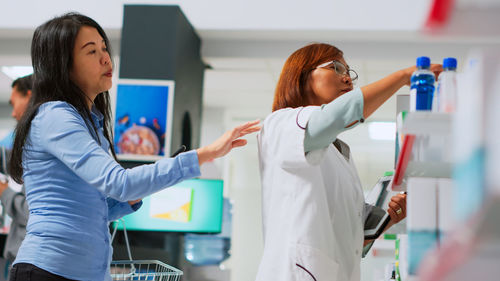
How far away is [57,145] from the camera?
1577mm

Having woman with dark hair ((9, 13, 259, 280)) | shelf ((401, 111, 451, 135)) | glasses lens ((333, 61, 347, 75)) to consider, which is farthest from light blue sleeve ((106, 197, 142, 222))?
shelf ((401, 111, 451, 135))

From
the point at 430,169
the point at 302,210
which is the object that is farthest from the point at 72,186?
the point at 430,169

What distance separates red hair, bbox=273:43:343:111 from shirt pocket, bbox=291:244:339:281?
0.51 metres

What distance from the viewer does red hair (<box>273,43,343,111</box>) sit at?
1.94m

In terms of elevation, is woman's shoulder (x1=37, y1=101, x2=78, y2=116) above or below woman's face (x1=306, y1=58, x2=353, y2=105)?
below

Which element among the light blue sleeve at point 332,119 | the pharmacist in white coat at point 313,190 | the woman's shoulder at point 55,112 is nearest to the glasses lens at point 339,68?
the pharmacist in white coat at point 313,190

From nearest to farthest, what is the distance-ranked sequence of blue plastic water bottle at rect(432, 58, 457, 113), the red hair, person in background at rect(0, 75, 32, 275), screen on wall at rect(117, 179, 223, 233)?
blue plastic water bottle at rect(432, 58, 457, 113), the red hair, person in background at rect(0, 75, 32, 275), screen on wall at rect(117, 179, 223, 233)

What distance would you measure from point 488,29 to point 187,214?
3.70m

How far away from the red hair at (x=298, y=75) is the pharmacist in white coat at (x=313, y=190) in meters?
0.01

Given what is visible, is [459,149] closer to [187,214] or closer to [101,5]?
[187,214]

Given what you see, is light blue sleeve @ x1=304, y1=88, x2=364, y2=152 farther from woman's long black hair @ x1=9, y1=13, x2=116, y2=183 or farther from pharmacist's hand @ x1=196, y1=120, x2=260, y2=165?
woman's long black hair @ x1=9, y1=13, x2=116, y2=183

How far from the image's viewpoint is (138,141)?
189 inches

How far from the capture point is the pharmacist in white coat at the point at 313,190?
1.50 meters

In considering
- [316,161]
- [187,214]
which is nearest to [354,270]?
[316,161]
